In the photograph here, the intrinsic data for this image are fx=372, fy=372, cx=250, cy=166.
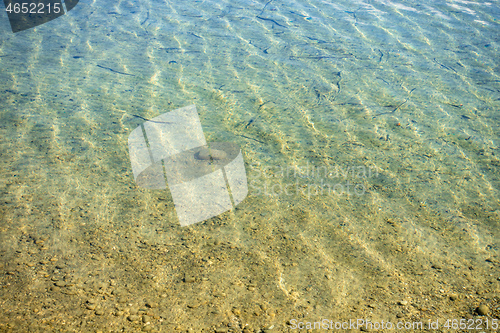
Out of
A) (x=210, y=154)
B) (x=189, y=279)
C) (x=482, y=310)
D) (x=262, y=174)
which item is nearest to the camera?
(x=482, y=310)

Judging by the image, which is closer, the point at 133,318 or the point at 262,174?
the point at 133,318

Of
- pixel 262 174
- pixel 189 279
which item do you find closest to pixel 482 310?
pixel 189 279

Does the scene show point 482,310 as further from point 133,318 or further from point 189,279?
point 133,318

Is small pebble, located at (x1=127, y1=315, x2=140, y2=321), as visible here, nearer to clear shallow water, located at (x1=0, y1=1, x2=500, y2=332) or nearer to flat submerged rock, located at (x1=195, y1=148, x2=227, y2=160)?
clear shallow water, located at (x1=0, y1=1, x2=500, y2=332)

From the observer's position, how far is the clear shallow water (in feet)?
7.08

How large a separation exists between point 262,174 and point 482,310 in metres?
1.84

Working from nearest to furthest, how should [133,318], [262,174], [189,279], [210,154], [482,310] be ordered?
1. [133,318]
2. [482,310]
3. [189,279]
4. [262,174]
5. [210,154]

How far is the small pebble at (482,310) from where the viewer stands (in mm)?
2086

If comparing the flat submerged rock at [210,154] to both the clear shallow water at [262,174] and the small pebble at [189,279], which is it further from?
the small pebble at [189,279]

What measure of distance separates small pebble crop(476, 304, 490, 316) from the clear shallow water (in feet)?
0.12

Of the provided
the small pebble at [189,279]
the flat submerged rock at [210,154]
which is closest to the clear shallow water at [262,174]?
the small pebble at [189,279]

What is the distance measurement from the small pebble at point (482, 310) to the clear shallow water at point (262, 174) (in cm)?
4

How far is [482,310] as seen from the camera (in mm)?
2102

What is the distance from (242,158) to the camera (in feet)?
11.4
